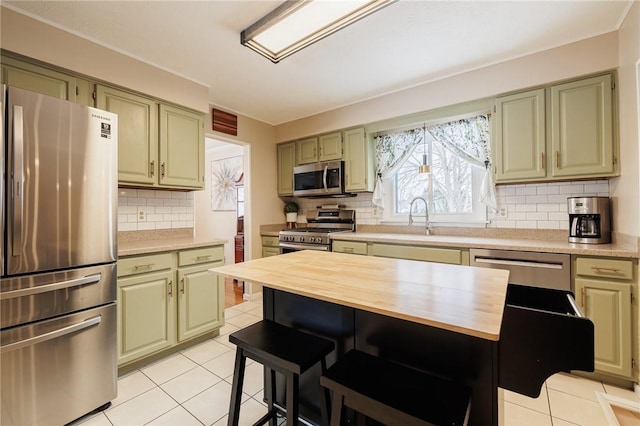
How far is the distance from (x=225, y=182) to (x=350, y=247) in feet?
10.9

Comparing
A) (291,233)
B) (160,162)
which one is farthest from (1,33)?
(291,233)

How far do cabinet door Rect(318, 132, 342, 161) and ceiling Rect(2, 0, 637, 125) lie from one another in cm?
75

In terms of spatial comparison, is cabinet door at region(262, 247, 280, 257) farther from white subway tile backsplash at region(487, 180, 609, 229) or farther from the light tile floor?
white subway tile backsplash at region(487, 180, 609, 229)

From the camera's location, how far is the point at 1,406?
142 cm

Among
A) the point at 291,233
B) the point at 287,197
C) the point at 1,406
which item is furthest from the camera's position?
the point at 287,197

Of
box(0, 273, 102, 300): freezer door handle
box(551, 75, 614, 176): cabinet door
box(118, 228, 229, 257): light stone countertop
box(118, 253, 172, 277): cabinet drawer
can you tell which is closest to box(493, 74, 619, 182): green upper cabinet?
box(551, 75, 614, 176): cabinet door

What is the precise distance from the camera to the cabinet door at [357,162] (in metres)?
3.49

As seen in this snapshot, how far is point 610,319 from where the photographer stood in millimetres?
1919

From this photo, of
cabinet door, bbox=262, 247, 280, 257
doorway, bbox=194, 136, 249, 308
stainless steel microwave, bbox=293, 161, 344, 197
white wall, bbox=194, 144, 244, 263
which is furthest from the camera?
white wall, bbox=194, 144, 244, 263

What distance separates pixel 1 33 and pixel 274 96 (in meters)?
2.11

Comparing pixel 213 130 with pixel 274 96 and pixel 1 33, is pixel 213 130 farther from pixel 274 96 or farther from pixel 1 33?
pixel 1 33

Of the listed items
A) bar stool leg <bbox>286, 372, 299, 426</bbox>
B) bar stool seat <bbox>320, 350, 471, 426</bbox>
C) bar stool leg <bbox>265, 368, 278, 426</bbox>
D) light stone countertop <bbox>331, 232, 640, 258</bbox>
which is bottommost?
bar stool leg <bbox>265, 368, 278, 426</bbox>

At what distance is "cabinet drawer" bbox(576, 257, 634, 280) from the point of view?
1.86 m

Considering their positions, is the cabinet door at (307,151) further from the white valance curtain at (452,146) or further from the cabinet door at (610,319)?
the cabinet door at (610,319)
